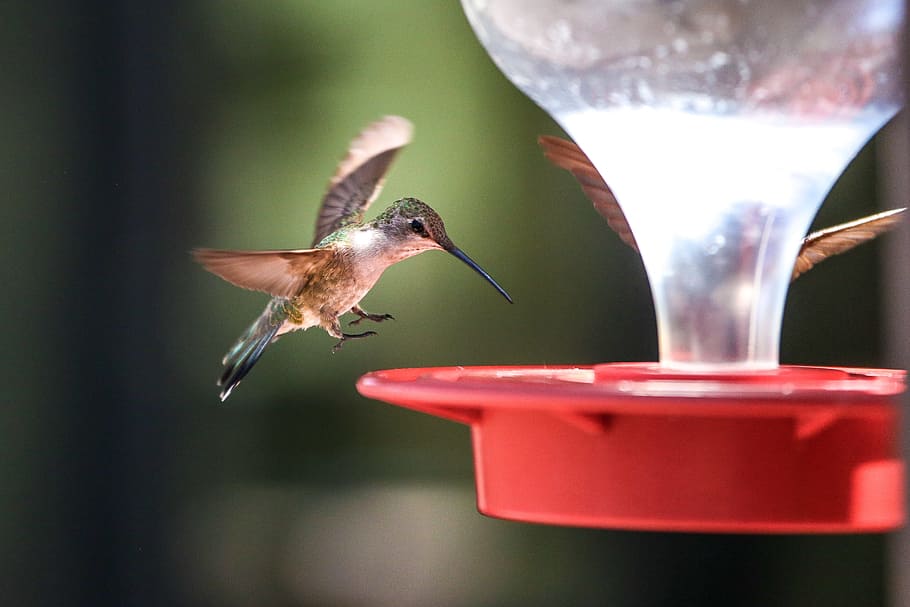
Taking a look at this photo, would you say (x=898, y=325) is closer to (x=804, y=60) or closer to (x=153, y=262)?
(x=804, y=60)

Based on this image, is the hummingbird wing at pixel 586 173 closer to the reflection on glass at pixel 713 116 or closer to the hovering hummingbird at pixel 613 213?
the hovering hummingbird at pixel 613 213

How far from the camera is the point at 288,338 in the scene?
4.19m

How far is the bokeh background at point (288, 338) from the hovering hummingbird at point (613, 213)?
217 cm

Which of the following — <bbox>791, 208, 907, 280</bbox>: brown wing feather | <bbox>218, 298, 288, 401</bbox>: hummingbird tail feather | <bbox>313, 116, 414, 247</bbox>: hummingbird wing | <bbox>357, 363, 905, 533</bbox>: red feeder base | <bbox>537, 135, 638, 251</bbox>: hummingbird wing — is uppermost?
<bbox>313, 116, 414, 247</bbox>: hummingbird wing

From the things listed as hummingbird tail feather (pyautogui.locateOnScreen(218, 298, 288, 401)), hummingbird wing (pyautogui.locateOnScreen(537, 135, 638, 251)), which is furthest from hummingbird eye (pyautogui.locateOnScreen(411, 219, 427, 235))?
hummingbird wing (pyautogui.locateOnScreen(537, 135, 638, 251))

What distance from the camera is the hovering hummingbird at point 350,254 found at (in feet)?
A: 7.64

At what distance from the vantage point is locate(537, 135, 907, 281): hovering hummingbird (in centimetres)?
169

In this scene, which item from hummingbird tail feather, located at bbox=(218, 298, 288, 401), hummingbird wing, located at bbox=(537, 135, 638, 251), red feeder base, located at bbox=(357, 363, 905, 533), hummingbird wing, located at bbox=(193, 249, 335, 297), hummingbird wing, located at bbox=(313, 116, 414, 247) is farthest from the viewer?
hummingbird tail feather, located at bbox=(218, 298, 288, 401)

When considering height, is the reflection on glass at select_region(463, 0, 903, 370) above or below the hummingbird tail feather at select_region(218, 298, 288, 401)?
above

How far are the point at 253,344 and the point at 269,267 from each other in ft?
1.92

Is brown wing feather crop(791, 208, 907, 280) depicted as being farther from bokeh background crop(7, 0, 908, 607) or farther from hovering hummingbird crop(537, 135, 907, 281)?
bokeh background crop(7, 0, 908, 607)

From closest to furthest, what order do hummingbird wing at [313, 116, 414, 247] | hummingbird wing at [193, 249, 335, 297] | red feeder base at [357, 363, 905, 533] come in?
red feeder base at [357, 363, 905, 533] → hummingbird wing at [193, 249, 335, 297] → hummingbird wing at [313, 116, 414, 247]

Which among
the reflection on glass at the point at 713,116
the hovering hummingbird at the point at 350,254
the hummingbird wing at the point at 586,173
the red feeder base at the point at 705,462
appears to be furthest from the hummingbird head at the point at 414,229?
the red feeder base at the point at 705,462

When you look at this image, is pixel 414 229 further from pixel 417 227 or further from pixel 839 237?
pixel 839 237
